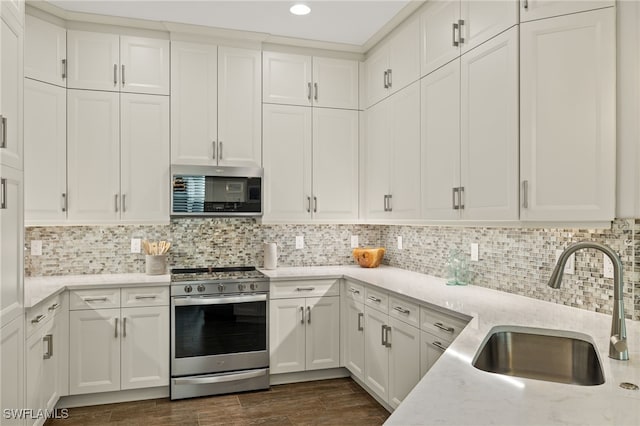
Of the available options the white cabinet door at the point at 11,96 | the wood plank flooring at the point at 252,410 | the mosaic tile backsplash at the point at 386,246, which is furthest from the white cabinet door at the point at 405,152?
the white cabinet door at the point at 11,96

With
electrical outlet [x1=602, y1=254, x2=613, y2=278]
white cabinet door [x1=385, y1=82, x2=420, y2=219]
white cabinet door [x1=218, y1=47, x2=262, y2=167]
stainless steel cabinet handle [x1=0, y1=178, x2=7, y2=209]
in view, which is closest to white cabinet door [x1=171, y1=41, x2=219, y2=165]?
white cabinet door [x1=218, y1=47, x2=262, y2=167]

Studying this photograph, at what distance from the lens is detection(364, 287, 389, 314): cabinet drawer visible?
312 centimetres

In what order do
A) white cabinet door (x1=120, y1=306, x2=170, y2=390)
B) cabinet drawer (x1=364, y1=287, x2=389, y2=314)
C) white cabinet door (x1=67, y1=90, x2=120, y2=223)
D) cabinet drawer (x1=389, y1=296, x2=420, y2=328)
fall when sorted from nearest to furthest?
1. cabinet drawer (x1=389, y1=296, x2=420, y2=328)
2. cabinet drawer (x1=364, y1=287, x2=389, y2=314)
3. white cabinet door (x1=120, y1=306, x2=170, y2=390)
4. white cabinet door (x1=67, y1=90, x2=120, y2=223)

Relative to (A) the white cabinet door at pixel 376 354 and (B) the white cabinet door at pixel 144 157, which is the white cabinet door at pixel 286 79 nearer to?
(B) the white cabinet door at pixel 144 157

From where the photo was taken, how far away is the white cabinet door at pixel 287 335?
3.67 m

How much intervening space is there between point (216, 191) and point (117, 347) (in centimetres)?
137

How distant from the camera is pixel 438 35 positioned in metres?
3.01

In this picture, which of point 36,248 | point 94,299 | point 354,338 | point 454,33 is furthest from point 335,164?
point 36,248

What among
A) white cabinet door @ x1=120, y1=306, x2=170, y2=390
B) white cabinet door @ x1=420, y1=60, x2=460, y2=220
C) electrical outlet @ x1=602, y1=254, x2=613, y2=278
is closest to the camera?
electrical outlet @ x1=602, y1=254, x2=613, y2=278

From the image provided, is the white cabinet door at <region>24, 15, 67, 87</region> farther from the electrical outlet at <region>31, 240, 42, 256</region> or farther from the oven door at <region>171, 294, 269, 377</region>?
the oven door at <region>171, 294, 269, 377</region>

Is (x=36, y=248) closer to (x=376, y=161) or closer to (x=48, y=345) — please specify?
(x=48, y=345)

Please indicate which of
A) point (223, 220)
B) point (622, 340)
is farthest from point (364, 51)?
point (622, 340)

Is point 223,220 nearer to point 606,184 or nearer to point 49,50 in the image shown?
point 49,50

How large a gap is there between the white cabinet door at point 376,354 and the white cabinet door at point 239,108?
1.60 m
